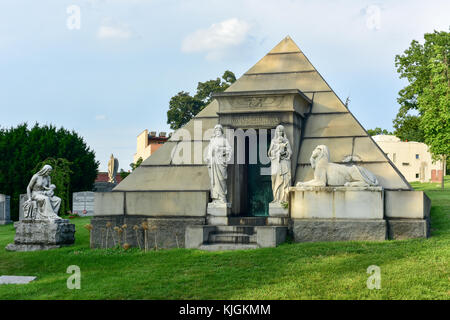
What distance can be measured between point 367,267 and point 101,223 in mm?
7336

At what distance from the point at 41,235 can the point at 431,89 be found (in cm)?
2518

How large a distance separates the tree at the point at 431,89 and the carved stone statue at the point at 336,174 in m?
17.9

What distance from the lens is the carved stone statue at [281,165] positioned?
1337 cm

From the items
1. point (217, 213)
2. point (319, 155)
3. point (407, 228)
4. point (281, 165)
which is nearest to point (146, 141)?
point (217, 213)

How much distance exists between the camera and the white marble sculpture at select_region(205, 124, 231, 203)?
13.6 metres

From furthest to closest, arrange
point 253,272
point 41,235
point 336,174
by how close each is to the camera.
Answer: point 41,235 < point 336,174 < point 253,272

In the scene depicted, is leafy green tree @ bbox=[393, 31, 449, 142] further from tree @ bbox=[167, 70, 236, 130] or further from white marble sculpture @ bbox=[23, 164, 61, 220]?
white marble sculpture @ bbox=[23, 164, 61, 220]

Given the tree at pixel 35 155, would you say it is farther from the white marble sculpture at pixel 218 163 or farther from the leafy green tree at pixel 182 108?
the white marble sculpture at pixel 218 163

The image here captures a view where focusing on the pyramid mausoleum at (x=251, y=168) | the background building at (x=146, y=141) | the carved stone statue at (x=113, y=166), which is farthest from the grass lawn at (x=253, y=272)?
the background building at (x=146, y=141)

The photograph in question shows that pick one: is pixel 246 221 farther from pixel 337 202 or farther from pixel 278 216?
pixel 337 202

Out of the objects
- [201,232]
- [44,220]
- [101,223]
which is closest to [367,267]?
[201,232]

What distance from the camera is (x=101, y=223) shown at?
14.6 m

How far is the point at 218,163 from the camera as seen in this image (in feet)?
44.8

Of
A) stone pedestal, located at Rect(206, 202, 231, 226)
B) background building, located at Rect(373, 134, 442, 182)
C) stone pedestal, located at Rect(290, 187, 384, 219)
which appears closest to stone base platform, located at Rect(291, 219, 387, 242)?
stone pedestal, located at Rect(290, 187, 384, 219)
